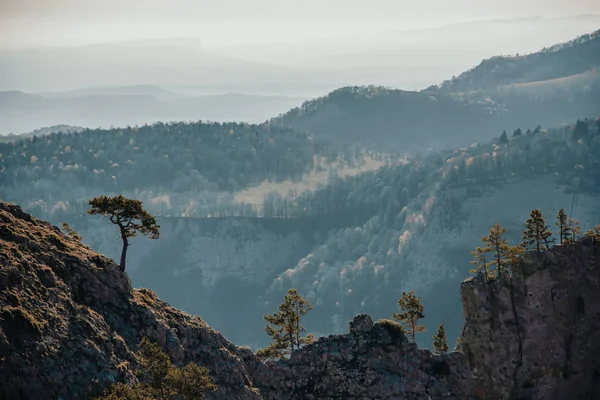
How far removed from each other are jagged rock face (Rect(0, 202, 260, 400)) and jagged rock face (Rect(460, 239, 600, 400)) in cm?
4016

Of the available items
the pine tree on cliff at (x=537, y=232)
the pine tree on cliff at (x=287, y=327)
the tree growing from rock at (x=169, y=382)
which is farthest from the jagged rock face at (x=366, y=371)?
the tree growing from rock at (x=169, y=382)

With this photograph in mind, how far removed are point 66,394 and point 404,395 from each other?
178ft

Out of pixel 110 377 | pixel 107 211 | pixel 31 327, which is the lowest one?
pixel 110 377

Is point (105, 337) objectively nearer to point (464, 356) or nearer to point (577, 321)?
point (464, 356)

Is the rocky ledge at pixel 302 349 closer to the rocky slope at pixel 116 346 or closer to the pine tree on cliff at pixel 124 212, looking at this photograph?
the rocky slope at pixel 116 346

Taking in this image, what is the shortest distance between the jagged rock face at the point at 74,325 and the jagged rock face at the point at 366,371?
283 inches

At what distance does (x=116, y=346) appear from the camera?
394 feet

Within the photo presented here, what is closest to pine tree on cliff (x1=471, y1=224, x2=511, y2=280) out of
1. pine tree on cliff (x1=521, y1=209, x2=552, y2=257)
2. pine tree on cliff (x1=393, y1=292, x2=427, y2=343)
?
pine tree on cliff (x1=521, y1=209, x2=552, y2=257)

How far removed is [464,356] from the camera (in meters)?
154

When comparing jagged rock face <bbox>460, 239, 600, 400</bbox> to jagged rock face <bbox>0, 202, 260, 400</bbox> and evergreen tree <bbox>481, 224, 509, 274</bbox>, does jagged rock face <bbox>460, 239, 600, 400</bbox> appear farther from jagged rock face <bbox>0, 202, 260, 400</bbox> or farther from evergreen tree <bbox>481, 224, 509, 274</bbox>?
jagged rock face <bbox>0, 202, 260, 400</bbox>

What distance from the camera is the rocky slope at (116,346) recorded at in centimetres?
10781

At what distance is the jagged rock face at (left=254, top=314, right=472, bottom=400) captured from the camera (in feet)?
473

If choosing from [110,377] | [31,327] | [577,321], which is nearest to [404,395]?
[577,321]

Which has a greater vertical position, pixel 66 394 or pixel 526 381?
pixel 66 394
